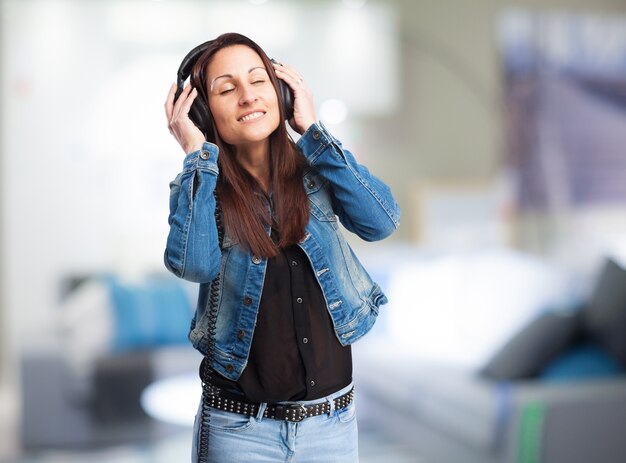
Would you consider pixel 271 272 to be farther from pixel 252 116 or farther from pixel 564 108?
pixel 564 108

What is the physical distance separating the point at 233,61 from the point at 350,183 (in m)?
0.24

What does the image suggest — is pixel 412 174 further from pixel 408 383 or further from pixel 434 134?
pixel 408 383

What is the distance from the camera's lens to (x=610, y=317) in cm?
300

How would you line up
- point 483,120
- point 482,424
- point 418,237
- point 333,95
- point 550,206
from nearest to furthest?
point 482,424, point 333,95, point 418,237, point 483,120, point 550,206

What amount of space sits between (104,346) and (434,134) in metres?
1.86

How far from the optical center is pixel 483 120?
4.24m

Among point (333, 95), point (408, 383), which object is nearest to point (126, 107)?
point (333, 95)

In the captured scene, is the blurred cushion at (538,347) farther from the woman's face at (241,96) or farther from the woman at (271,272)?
the woman's face at (241,96)

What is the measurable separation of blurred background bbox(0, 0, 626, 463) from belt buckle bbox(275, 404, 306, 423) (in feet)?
5.78

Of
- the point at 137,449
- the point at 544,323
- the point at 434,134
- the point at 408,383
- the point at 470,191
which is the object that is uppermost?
the point at 434,134

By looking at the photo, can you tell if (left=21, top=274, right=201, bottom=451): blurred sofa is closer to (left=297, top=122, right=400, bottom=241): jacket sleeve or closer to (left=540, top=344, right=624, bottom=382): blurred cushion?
(left=540, top=344, right=624, bottom=382): blurred cushion

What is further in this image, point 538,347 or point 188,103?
point 538,347

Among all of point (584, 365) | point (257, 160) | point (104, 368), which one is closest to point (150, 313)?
point (104, 368)

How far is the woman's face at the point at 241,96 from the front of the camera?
120 centimetres
